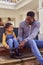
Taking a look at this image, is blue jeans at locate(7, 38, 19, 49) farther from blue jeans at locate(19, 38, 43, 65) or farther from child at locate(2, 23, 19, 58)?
blue jeans at locate(19, 38, 43, 65)

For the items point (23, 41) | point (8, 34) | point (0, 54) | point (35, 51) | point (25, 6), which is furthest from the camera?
point (25, 6)

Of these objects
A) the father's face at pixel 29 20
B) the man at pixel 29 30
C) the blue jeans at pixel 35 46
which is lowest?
the blue jeans at pixel 35 46

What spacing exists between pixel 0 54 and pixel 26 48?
51cm

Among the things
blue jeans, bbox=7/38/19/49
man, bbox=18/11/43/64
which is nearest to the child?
blue jeans, bbox=7/38/19/49

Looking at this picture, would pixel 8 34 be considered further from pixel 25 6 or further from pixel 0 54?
pixel 25 6

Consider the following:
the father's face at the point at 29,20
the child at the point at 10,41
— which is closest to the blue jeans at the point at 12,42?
the child at the point at 10,41

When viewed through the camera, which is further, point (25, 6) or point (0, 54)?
point (25, 6)

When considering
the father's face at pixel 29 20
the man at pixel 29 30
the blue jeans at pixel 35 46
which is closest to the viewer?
the blue jeans at pixel 35 46

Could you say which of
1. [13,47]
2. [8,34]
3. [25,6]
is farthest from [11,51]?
[25,6]

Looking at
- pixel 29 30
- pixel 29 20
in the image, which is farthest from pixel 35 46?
pixel 29 20

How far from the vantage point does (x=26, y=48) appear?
360cm

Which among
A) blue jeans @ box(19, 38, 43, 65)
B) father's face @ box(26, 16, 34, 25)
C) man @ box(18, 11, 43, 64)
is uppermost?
father's face @ box(26, 16, 34, 25)

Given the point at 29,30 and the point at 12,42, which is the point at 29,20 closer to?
the point at 29,30

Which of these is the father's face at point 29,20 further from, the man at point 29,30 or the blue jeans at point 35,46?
the blue jeans at point 35,46
